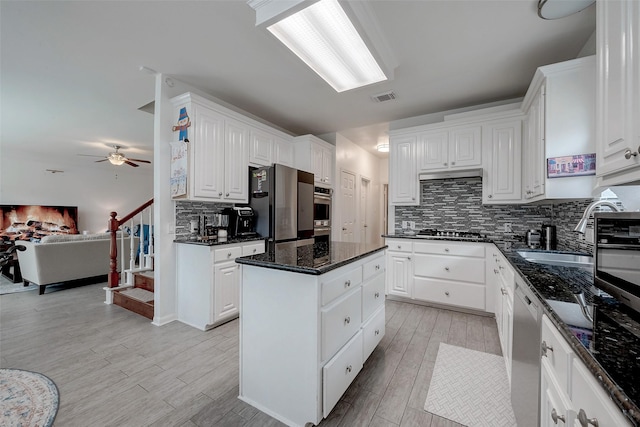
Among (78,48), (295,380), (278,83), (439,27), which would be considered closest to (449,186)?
(439,27)

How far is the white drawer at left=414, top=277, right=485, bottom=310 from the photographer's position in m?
3.01

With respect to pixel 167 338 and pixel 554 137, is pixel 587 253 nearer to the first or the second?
pixel 554 137

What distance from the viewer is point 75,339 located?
8.14ft

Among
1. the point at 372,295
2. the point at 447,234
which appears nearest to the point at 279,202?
the point at 372,295

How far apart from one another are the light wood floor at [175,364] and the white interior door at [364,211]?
2.72 meters

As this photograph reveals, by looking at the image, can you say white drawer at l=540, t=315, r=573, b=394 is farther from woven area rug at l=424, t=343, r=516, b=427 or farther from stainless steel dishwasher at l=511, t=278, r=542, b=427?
woven area rug at l=424, t=343, r=516, b=427

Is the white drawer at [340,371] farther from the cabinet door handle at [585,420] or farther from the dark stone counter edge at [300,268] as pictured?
the cabinet door handle at [585,420]

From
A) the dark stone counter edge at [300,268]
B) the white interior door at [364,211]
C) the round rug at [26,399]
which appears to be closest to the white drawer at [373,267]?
the dark stone counter edge at [300,268]

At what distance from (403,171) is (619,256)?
2809mm

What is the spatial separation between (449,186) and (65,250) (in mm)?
6003

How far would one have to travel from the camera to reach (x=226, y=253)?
9.11 feet

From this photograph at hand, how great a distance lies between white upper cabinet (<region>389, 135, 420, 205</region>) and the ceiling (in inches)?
20.2

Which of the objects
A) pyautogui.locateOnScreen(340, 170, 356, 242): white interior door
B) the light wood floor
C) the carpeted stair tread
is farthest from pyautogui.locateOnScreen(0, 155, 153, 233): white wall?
pyautogui.locateOnScreen(340, 170, 356, 242): white interior door

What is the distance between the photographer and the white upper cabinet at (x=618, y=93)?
0.91 meters
